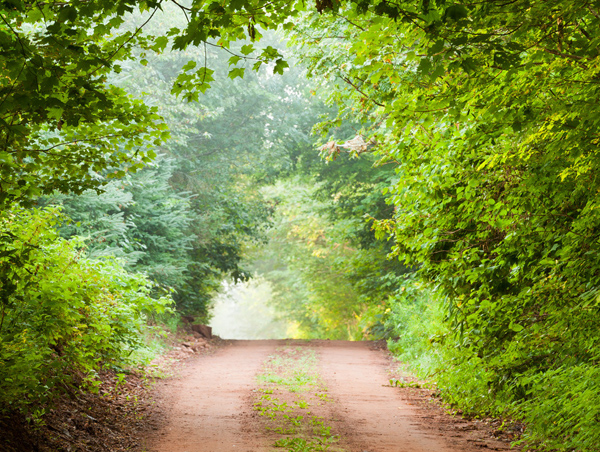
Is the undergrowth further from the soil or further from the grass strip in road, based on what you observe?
the grass strip in road

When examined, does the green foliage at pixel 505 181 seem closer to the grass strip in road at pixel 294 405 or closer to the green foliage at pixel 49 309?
the grass strip in road at pixel 294 405

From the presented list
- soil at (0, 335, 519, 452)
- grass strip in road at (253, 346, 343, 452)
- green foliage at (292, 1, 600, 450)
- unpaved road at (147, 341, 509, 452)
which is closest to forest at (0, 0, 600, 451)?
green foliage at (292, 1, 600, 450)

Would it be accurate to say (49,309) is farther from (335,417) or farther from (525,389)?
(525,389)

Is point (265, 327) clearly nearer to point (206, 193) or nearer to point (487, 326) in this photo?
point (206, 193)

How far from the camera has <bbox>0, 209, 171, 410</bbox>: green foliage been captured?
16.9 ft

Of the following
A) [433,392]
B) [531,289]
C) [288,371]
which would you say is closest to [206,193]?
[288,371]

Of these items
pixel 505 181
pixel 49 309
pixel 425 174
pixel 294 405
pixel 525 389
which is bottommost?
pixel 294 405

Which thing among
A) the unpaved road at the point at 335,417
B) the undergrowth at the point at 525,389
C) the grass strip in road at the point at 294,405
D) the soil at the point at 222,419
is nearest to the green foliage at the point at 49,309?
the soil at the point at 222,419

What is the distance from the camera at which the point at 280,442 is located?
623 cm

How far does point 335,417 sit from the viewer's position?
7816 mm

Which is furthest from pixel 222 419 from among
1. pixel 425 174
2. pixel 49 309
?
pixel 425 174

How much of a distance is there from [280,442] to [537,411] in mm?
2736

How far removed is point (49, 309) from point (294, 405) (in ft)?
13.2

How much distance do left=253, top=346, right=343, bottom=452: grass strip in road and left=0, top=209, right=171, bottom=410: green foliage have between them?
235 centimetres
